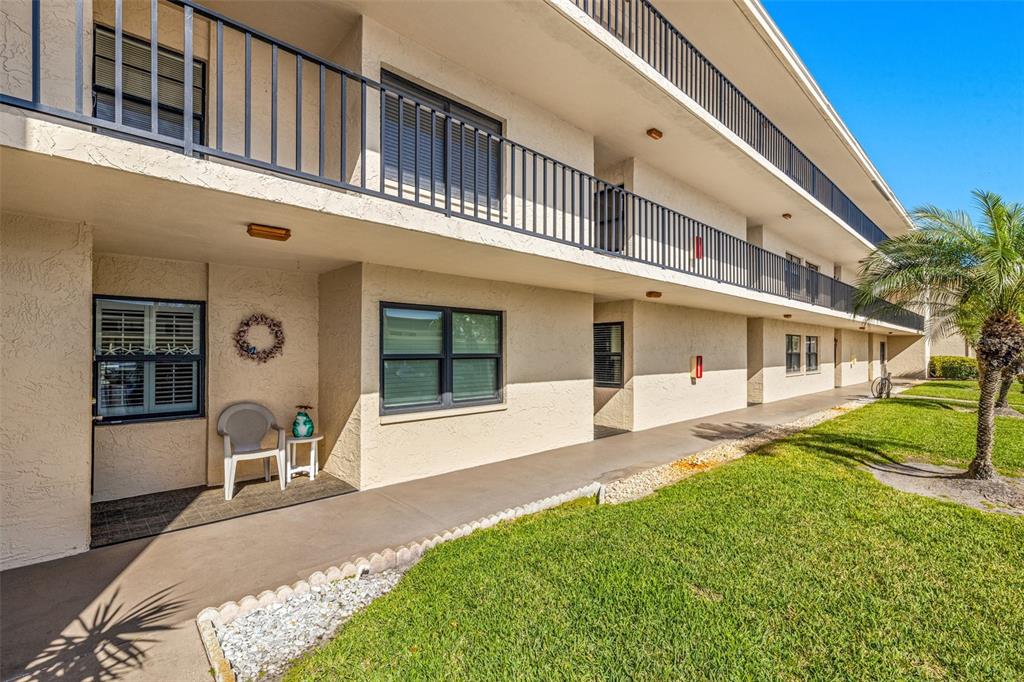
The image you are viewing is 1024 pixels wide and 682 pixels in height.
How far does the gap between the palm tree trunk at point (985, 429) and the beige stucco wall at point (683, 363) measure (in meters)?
5.41

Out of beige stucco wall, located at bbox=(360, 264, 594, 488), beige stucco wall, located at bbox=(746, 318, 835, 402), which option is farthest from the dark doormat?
beige stucco wall, located at bbox=(746, 318, 835, 402)

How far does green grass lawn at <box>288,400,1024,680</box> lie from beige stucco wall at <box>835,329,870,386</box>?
20.1 m

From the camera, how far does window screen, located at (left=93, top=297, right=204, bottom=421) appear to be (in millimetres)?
5520

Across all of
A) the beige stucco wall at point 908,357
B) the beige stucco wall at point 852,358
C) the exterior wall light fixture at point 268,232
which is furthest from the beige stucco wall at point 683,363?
the beige stucco wall at point 908,357

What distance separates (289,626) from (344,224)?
3414 mm

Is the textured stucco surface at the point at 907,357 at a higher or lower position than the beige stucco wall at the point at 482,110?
lower

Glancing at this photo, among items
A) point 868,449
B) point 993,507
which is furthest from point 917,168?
point 993,507

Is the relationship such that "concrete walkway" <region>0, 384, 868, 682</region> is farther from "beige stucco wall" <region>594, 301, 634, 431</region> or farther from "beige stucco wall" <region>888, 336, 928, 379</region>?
"beige stucco wall" <region>888, 336, 928, 379</region>

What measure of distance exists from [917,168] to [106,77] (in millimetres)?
22418

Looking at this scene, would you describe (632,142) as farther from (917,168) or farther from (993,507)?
(917,168)

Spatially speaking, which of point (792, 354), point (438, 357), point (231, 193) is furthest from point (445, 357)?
point (792, 354)

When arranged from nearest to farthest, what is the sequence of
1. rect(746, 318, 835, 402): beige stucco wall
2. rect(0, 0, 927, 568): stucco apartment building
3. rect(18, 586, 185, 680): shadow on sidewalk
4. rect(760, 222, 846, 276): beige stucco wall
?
1. rect(18, 586, 185, 680): shadow on sidewalk
2. rect(0, 0, 927, 568): stucco apartment building
3. rect(760, 222, 846, 276): beige stucco wall
4. rect(746, 318, 835, 402): beige stucco wall

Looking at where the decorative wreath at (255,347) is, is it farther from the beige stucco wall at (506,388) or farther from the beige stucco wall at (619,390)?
the beige stucco wall at (619,390)

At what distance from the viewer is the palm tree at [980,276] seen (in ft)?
21.7
